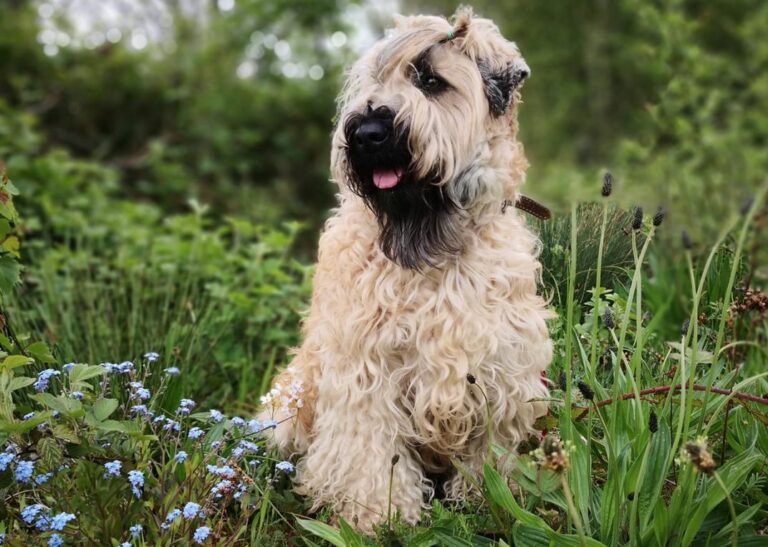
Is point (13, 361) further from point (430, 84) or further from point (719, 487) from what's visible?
point (719, 487)

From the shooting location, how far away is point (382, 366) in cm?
261

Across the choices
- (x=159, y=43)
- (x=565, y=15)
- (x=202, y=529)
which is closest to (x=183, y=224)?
(x=202, y=529)

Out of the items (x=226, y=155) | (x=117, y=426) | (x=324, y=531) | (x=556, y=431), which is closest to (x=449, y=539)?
(x=324, y=531)

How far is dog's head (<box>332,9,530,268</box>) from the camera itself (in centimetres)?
249

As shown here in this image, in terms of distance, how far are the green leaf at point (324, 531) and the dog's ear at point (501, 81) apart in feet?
4.76

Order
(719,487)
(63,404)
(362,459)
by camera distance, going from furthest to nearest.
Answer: (362,459)
(63,404)
(719,487)

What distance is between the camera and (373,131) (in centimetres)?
248

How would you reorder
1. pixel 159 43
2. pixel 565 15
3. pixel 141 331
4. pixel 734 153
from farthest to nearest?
pixel 565 15 → pixel 159 43 → pixel 734 153 → pixel 141 331

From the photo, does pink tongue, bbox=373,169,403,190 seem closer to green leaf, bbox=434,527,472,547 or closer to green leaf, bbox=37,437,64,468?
green leaf, bbox=434,527,472,547

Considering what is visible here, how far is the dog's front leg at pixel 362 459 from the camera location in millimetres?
2652

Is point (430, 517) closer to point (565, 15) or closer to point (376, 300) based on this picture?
point (376, 300)

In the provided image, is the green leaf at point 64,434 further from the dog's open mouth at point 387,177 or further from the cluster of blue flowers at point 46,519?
the dog's open mouth at point 387,177

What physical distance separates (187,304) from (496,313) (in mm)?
2043

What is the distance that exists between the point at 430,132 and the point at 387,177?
0.21 meters
